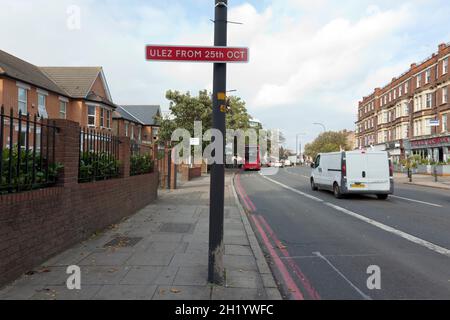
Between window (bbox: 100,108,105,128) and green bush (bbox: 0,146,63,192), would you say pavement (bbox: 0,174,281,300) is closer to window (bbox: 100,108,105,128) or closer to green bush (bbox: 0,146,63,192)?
green bush (bbox: 0,146,63,192)

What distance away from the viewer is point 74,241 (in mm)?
6246

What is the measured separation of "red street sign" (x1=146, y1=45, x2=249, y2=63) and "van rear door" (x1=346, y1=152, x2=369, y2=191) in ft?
36.4

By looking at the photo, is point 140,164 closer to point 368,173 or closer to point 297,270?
point 297,270

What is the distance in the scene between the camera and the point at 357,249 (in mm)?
6617

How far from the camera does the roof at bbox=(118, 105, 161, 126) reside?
48.8m

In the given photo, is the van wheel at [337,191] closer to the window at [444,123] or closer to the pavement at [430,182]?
the pavement at [430,182]

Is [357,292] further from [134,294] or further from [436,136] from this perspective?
[436,136]

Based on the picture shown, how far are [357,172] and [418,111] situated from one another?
33.5m

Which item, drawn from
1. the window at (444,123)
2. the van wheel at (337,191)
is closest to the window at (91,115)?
the van wheel at (337,191)

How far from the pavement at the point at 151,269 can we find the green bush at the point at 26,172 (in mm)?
1219

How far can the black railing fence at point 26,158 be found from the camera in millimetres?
4570

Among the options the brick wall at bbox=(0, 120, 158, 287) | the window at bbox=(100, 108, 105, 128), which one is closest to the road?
the brick wall at bbox=(0, 120, 158, 287)

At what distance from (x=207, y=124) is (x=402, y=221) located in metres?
26.6
